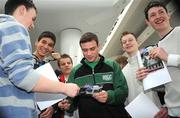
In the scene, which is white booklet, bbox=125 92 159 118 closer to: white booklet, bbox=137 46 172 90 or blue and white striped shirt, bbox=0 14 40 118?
white booklet, bbox=137 46 172 90

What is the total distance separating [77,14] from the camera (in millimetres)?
3906

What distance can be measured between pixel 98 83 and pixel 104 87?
0.04 metres

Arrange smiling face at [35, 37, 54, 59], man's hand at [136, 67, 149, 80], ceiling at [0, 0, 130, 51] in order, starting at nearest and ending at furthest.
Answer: man's hand at [136, 67, 149, 80]
smiling face at [35, 37, 54, 59]
ceiling at [0, 0, 130, 51]

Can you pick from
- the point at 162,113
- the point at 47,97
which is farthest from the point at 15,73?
the point at 162,113

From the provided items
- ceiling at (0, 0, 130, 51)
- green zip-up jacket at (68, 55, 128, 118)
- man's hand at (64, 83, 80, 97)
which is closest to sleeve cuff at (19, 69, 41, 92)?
man's hand at (64, 83, 80, 97)

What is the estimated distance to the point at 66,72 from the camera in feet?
7.36

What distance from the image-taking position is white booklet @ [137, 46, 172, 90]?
4.90 ft

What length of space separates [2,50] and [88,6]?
279cm

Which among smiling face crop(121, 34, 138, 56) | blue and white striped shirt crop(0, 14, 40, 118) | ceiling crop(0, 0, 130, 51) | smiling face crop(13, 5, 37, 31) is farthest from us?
ceiling crop(0, 0, 130, 51)

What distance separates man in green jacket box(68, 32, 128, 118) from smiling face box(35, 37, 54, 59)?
1.13 ft

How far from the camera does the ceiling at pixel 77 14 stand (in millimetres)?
3642

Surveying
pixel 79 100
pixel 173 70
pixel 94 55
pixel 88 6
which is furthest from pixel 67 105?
pixel 88 6

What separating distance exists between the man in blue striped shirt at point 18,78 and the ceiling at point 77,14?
2343 mm

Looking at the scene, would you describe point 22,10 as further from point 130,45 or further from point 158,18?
point 130,45
